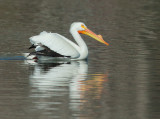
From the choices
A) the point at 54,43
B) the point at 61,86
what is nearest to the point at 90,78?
the point at 61,86

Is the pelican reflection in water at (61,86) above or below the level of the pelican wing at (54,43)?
below

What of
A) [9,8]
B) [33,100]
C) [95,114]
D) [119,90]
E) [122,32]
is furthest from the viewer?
[9,8]

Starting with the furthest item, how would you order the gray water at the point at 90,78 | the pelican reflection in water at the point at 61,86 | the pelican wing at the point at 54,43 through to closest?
the pelican wing at the point at 54,43, the pelican reflection in water at the point at 61,86, the gray water at the point at 90,78

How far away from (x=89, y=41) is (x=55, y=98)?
9.32 metres

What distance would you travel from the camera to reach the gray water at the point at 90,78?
9.01m

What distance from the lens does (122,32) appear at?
21688 mm

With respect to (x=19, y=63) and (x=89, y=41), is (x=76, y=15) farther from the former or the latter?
(x=19, y=63)

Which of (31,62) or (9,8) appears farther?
(9,8)

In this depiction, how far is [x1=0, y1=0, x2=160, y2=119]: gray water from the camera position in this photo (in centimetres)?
901

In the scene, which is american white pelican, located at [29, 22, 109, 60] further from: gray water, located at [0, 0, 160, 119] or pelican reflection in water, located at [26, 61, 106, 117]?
pelican reflection in water, located at [26, 61, 106, 117]

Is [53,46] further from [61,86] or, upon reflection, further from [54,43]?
[61,86]

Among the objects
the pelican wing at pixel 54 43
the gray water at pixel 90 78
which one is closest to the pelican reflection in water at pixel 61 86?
the gray water at pixel 90 78

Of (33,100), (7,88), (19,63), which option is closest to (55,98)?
(33,100)

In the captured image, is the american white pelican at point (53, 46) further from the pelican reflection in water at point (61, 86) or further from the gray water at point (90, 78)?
the pelican reflection in water at point (61, 86)
